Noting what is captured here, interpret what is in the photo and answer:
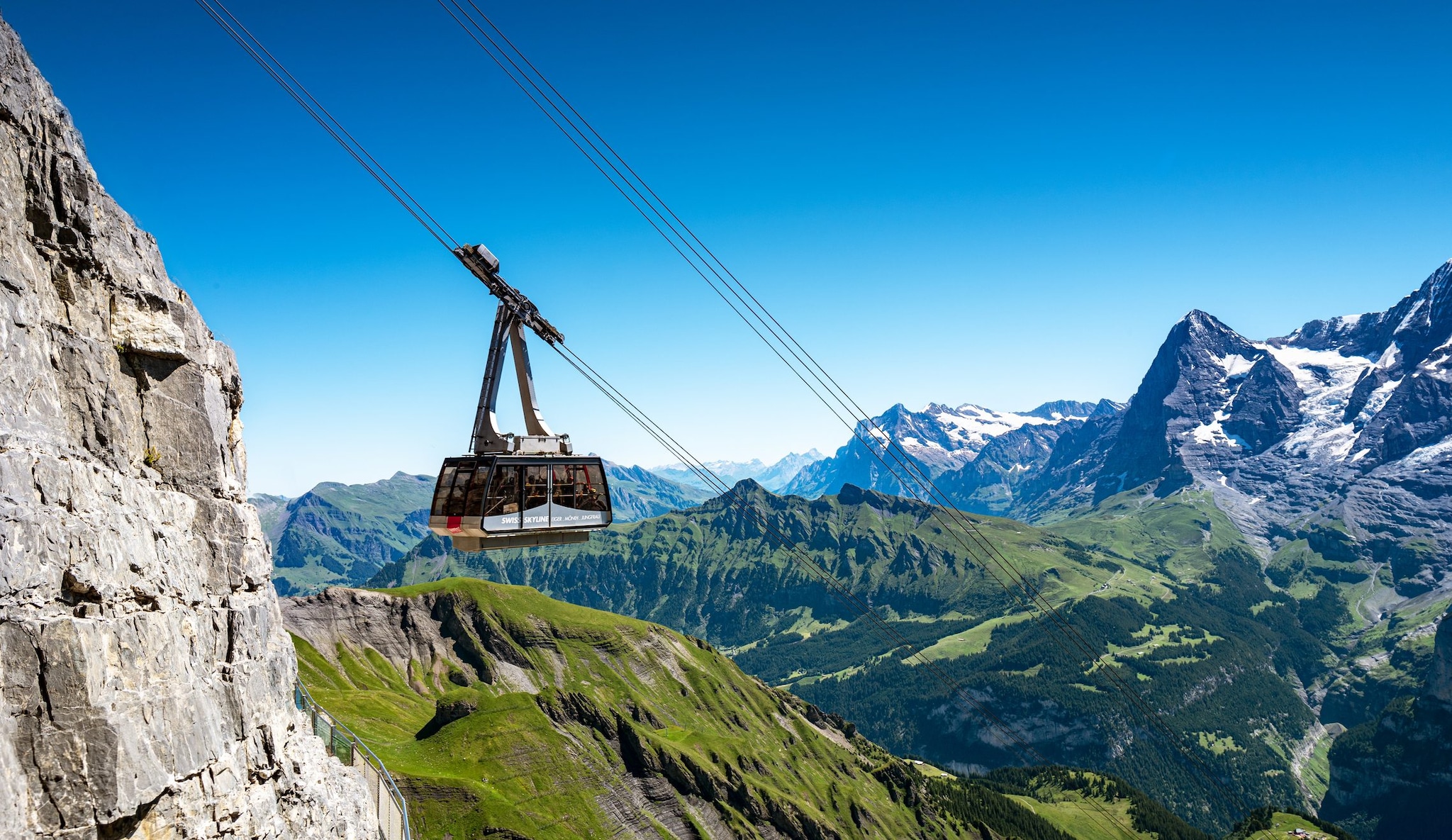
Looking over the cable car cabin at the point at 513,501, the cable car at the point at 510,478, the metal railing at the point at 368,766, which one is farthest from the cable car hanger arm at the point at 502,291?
the metal railing at the point at 368,766

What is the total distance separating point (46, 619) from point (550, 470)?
60.8ft

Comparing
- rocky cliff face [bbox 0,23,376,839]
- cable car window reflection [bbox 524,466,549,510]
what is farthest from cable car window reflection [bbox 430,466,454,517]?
rocky cliff face [bbox 0,23,376,839]

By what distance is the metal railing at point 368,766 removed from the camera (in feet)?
165

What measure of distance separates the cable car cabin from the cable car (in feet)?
0.10

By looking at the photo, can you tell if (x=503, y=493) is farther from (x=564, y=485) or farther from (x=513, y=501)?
(x=564, y=485)

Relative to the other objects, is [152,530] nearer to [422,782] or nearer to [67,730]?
[67,730]

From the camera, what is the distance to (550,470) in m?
35.9

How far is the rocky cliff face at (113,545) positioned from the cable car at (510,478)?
771 cm

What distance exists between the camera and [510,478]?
34812 millimetres

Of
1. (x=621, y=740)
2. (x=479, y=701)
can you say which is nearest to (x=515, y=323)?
(x=479, y=701)

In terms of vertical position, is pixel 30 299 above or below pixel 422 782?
above

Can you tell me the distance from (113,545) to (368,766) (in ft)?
208

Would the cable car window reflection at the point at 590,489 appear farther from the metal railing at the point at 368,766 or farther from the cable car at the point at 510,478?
the metal railing at the point at 368,766

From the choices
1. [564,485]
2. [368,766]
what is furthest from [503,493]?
[368,766]
